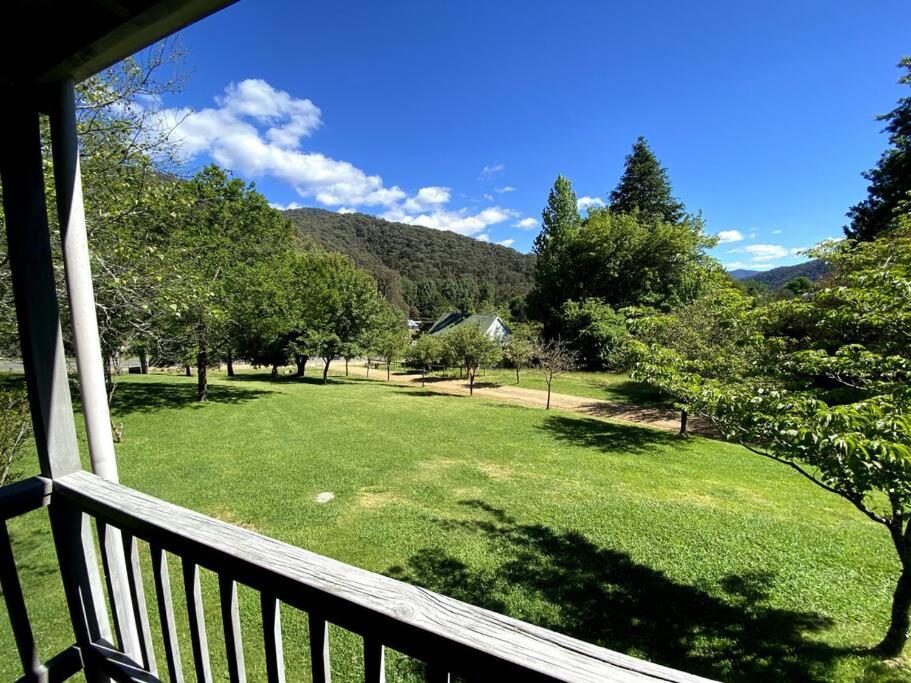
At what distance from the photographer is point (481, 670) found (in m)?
0.68

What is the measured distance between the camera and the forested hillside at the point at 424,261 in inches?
2911

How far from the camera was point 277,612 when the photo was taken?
1.00m

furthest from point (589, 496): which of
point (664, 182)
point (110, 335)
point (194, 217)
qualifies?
point (664, 182)

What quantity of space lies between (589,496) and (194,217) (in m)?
13.8

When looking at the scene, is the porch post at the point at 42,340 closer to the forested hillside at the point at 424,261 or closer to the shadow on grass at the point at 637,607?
the shadow on grass at the point at 637,607

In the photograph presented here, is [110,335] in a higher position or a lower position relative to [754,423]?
higher

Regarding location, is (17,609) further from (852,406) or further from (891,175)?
(891,175)

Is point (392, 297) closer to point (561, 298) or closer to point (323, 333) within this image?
point (561, 298)

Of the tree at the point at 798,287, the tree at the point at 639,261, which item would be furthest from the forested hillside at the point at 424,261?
the tree at the point at 798,287

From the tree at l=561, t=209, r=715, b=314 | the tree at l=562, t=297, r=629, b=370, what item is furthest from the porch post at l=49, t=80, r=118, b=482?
the tree at l=561, t=209, r=715, b=314

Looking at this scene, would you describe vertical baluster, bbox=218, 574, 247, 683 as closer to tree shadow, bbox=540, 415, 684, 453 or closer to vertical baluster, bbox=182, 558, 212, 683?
vertical baluster, bbox=182, 558, 212, 683

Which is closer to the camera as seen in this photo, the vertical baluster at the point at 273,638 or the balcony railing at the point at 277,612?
the balcony railing at the point at 277,612

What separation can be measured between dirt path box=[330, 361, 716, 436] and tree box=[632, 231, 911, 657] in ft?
33.1

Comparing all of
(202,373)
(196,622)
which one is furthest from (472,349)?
(196,622)
